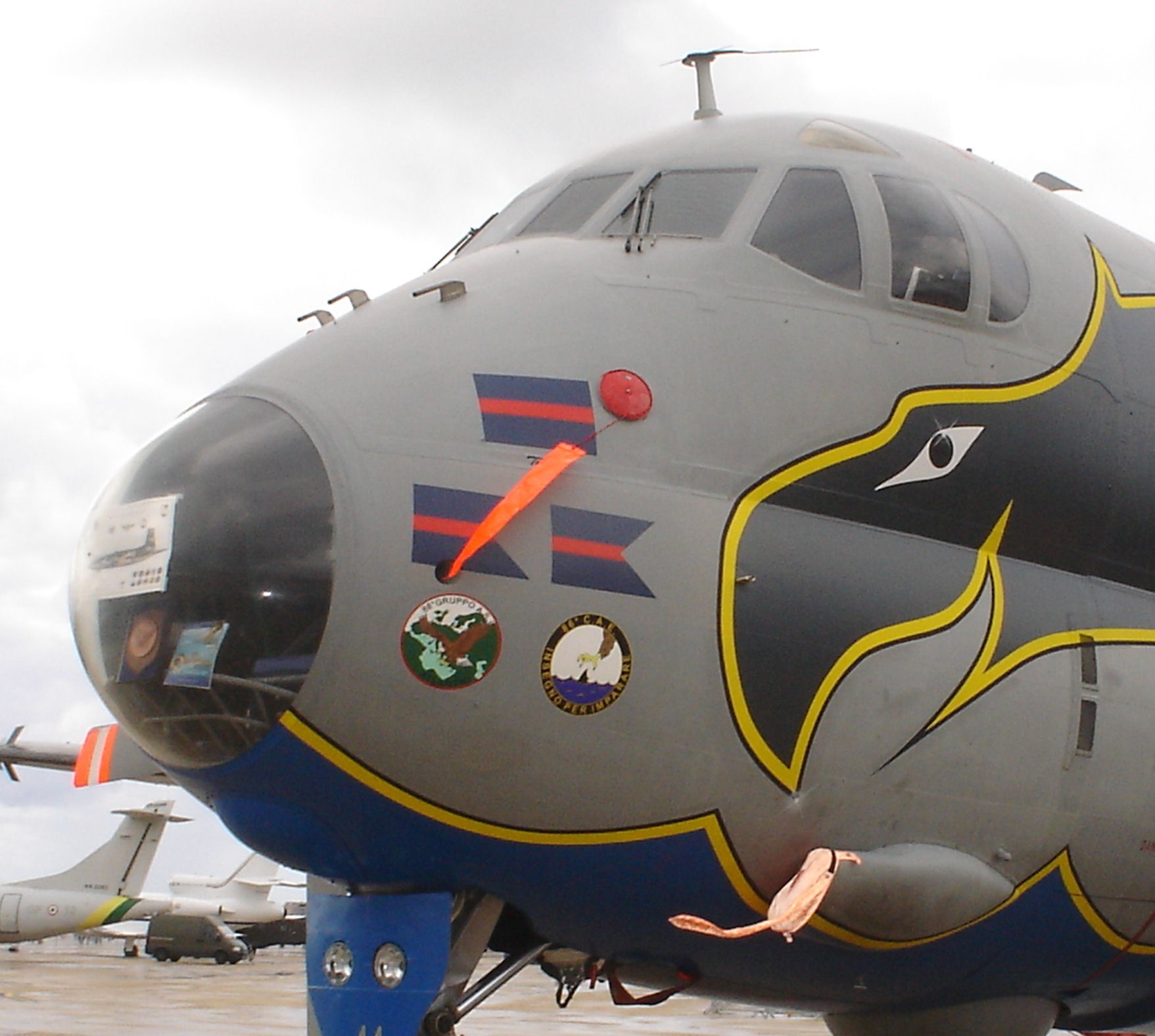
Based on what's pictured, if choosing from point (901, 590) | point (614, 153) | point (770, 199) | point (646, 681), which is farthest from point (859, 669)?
point (614, 153)

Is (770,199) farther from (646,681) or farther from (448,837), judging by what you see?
(448,837)

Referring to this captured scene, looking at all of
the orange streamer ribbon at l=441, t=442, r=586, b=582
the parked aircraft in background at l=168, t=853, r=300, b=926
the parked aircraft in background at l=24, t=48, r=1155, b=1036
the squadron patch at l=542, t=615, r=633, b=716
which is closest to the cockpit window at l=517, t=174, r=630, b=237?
the parked aircraft in background at l=24, t=48, r=1155, b=1036

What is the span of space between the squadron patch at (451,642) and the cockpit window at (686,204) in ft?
7.53

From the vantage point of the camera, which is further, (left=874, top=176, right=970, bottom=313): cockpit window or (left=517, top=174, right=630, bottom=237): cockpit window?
(left=517, top=174, right=630, bottom=237): cockpit window

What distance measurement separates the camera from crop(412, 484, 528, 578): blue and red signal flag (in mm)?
5461

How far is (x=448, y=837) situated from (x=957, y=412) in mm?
2941

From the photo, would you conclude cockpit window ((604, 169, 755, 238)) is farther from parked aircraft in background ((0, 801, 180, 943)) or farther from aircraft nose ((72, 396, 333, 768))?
parked aircraft in background ((0, 801, 180, 943))

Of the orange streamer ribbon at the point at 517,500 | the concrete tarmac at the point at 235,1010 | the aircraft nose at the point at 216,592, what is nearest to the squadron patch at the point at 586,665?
the orange streamer ribbon at the point at 517,500

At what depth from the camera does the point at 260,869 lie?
62219 mm

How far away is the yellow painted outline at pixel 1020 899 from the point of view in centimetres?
626

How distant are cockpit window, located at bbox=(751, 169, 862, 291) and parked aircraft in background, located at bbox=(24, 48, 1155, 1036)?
18 millimetres

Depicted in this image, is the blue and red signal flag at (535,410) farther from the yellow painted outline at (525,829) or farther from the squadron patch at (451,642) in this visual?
the yellow painted outline at (525,829)

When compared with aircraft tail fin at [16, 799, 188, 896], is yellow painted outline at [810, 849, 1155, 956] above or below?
above

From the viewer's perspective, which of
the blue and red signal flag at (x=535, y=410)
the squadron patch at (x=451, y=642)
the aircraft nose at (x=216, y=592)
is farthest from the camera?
the blue and red signal flag at (x=535, y=410)
